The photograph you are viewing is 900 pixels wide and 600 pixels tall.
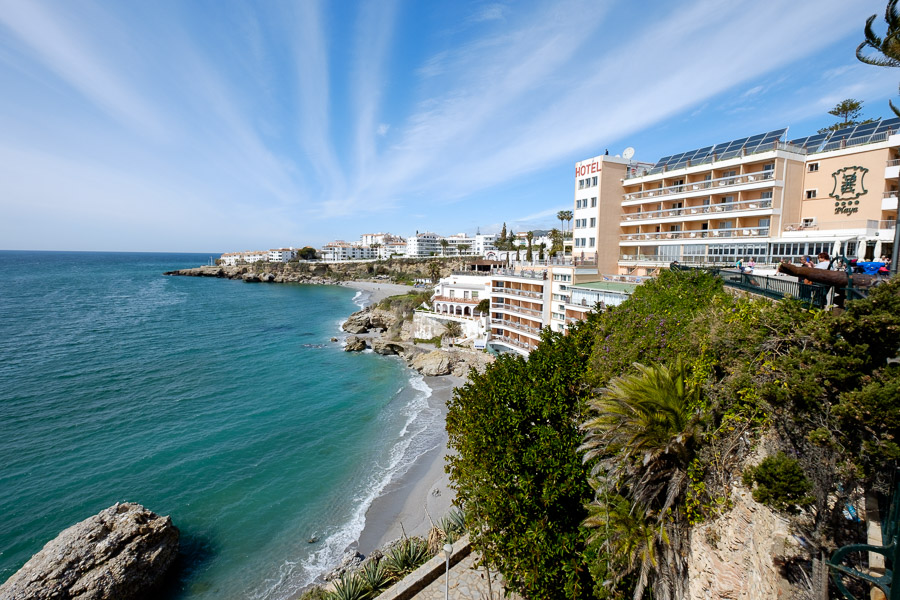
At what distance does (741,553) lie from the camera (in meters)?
7.21

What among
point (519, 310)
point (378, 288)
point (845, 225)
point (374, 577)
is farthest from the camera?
point (378, 288)

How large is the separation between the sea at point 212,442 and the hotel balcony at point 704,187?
2766 centimetres

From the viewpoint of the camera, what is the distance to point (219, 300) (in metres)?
102

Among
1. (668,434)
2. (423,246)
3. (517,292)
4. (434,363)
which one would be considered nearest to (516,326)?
(517,292)

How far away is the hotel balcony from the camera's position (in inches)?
1158

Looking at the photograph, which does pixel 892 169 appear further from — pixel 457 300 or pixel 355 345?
pixel 355 345

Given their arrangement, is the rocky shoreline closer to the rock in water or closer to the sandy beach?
the sandy beach

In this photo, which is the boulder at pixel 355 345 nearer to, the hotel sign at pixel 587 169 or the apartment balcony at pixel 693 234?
the hotel sign at pixel 587 169

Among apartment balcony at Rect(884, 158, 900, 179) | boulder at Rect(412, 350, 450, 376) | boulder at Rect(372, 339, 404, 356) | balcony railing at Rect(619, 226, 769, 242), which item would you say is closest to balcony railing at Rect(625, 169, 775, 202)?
balcony railing at Rect(619, 226, 769, 242)

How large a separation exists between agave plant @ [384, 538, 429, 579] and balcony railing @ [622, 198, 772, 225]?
32.3 metres

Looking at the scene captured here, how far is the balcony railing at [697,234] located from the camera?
29.6 meters

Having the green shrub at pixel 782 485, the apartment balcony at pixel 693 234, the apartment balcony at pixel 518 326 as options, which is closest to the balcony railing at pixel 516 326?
the apartment balcony at pixel 518 326

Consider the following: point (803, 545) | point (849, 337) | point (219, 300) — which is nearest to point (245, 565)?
point (803, 545)

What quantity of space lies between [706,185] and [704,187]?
0.71ft
